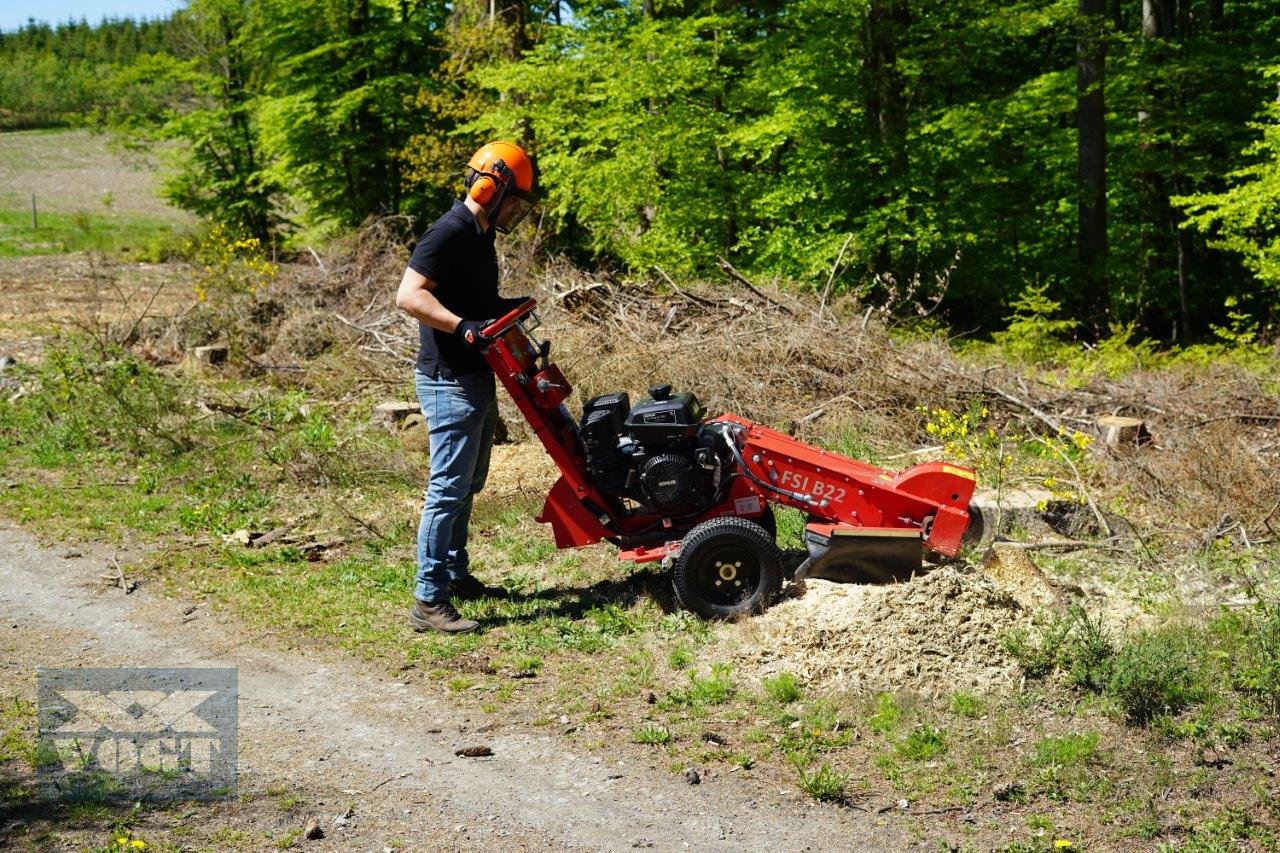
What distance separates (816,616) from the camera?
5.79 meters

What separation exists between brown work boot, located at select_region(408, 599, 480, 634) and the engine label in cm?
188

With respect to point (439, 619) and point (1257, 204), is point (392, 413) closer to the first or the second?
point (439, 619)

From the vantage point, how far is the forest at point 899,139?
15.2 m

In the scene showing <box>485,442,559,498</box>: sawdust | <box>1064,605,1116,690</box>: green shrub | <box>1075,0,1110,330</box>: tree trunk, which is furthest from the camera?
<box>1075,0,1110,330</box>: tree trunk

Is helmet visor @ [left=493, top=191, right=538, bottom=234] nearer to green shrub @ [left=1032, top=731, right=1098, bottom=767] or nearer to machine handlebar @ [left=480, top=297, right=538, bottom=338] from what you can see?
machine handlebar @ [left=480, top=297, right=538, bottom=338]

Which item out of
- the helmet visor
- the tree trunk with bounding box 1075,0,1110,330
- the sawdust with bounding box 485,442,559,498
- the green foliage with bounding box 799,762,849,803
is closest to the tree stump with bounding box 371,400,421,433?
the sawdust with bounding box 485,442,559,498

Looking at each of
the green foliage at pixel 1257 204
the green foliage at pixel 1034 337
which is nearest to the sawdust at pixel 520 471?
the green foliage at pixel 1034 337

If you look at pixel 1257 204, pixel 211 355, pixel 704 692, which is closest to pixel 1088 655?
pixel 704 692

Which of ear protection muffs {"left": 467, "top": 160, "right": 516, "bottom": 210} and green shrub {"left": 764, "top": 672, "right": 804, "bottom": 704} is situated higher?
ear protection muffs {"left": 467, "top": 160, "right": 516, "bottom": 210}

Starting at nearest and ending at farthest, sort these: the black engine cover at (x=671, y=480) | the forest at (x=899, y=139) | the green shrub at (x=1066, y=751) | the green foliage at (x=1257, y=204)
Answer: the green shrub at (x=1066, y=751) < the black engine cover at (x=671, y=480) < the green foliage at (x=1257, y=204) < the forest at (x=899, y=139)

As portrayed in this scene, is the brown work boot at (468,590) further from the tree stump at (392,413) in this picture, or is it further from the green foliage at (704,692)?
the tree stump at (392,413)

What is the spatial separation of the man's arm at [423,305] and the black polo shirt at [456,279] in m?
0.07

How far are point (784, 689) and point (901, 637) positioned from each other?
64 centimetres

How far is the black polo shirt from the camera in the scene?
19.7 ft
